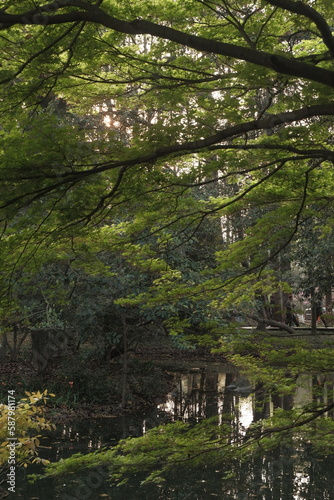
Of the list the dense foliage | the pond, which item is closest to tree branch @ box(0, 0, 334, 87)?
the dense foliage

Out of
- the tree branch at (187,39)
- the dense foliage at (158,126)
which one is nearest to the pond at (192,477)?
the dense foliage at (158,126)

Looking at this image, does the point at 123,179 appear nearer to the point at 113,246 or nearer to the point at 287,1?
the point at 113,246

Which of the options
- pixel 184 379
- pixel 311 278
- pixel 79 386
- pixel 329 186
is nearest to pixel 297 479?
pixel 329 186

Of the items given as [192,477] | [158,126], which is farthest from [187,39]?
[192,477]

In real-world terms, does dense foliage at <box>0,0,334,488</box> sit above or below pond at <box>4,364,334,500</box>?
above

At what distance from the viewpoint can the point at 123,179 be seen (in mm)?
5188

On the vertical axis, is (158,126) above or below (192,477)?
above

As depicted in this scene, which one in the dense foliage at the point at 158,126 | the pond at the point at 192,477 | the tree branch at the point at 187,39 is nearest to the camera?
the tree branch at the point at 187,39

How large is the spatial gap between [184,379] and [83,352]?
4.88m

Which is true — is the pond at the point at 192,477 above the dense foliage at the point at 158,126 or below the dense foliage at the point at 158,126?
below

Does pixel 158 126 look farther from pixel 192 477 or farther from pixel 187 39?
pixel 192 477

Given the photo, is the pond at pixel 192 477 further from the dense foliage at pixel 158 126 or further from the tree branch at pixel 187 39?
the tree branch at pixel 187 39

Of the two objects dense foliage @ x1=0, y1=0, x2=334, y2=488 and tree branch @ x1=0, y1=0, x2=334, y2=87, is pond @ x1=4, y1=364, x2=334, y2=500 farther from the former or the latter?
tree branch @ x1=0, y1=0, x2=334, y2=87

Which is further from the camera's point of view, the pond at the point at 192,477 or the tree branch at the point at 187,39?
the pond at the point at 192,477
